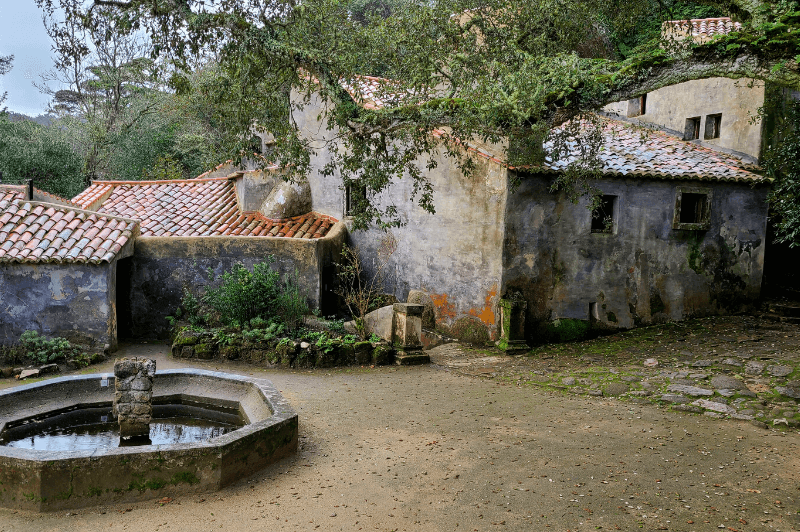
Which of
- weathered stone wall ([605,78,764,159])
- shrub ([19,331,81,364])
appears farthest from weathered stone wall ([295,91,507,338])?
weathered stone wall ([605,78,764,159])

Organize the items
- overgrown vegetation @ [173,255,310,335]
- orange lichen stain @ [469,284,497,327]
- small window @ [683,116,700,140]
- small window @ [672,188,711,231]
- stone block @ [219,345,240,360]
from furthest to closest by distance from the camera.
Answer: small window @ [683,116,700,140] < small window @ [672,188,711,231] < orange lichen stain @ [469,284,497,327] < overgrown vegetation @ [173,255,310,335] < stone block @ [219,345,240,360]

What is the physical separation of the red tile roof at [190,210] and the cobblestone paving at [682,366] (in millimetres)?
5140

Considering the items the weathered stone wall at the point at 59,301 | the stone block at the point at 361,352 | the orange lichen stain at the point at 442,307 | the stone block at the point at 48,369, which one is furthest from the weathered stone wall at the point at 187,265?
the stone block at the point at 48,369

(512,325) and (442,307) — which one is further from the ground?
(442,307)

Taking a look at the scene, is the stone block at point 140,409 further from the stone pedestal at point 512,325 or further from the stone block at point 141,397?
the stone pedestal at point 512,325

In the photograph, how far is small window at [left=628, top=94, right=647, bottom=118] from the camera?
1923cm

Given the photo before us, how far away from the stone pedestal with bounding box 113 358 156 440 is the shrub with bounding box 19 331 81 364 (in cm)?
516

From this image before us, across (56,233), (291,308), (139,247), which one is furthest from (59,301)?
(291,308)

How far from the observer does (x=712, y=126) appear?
16891mm

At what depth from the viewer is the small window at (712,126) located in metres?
16.8

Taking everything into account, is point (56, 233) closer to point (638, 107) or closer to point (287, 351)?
point (287, 351)

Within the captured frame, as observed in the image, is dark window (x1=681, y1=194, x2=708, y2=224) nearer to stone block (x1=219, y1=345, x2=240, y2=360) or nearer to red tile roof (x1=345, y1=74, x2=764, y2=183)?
red tile roof (x1=345, y1=74, x2=764, y2=183)

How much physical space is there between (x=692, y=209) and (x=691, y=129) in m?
3.86

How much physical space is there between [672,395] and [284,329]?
705cm
